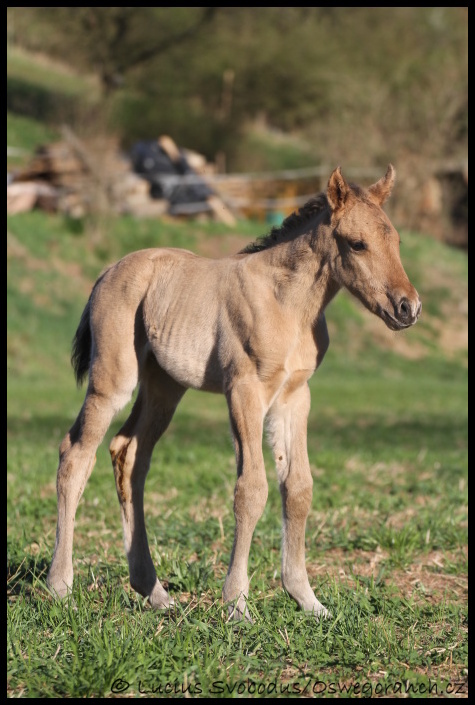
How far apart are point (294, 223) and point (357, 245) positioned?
65cm

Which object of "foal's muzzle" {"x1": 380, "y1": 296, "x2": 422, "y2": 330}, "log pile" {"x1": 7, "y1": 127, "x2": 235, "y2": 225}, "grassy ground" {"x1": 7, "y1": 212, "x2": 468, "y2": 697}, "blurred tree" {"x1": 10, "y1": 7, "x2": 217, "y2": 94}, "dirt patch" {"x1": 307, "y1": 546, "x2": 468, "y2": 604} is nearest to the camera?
"grassy ground" {"x1": 7, "y1": 212, "x2": 468, "y2": 697}

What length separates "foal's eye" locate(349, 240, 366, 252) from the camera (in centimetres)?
502

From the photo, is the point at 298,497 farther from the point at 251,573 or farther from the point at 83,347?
the point at 83,347

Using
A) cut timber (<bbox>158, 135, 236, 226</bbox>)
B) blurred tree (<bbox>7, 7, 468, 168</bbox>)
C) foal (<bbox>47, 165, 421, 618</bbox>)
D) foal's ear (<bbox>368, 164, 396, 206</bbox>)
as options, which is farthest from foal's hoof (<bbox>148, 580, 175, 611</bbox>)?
blurred tree (<bbox>7, 7, 468, 168</bbox>)

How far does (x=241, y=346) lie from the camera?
5.20 metres

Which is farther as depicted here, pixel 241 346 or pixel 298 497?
pixel 298 497

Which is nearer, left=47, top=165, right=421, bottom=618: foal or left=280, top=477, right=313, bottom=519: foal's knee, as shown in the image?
left=47, top=165, right=421, bottom=618: foal

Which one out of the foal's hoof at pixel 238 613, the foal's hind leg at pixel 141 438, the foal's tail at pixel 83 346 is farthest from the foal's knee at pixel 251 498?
the foal's tail at pixel 83 346

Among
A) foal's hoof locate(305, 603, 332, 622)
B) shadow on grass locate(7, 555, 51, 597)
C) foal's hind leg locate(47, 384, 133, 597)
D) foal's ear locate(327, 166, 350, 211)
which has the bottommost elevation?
shadow on grass locate(7, 555, 51, 597)

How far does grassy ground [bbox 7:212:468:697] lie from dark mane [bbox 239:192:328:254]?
2.05 m

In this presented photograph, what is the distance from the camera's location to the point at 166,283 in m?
5.77

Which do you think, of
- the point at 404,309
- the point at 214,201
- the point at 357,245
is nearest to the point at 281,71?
the point at 214,201

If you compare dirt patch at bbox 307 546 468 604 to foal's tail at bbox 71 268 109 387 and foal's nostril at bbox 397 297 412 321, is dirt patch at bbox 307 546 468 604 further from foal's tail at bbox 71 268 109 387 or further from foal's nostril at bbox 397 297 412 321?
foal's tail at bbox 71 268 109 387

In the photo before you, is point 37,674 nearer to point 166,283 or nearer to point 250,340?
point 250,340
